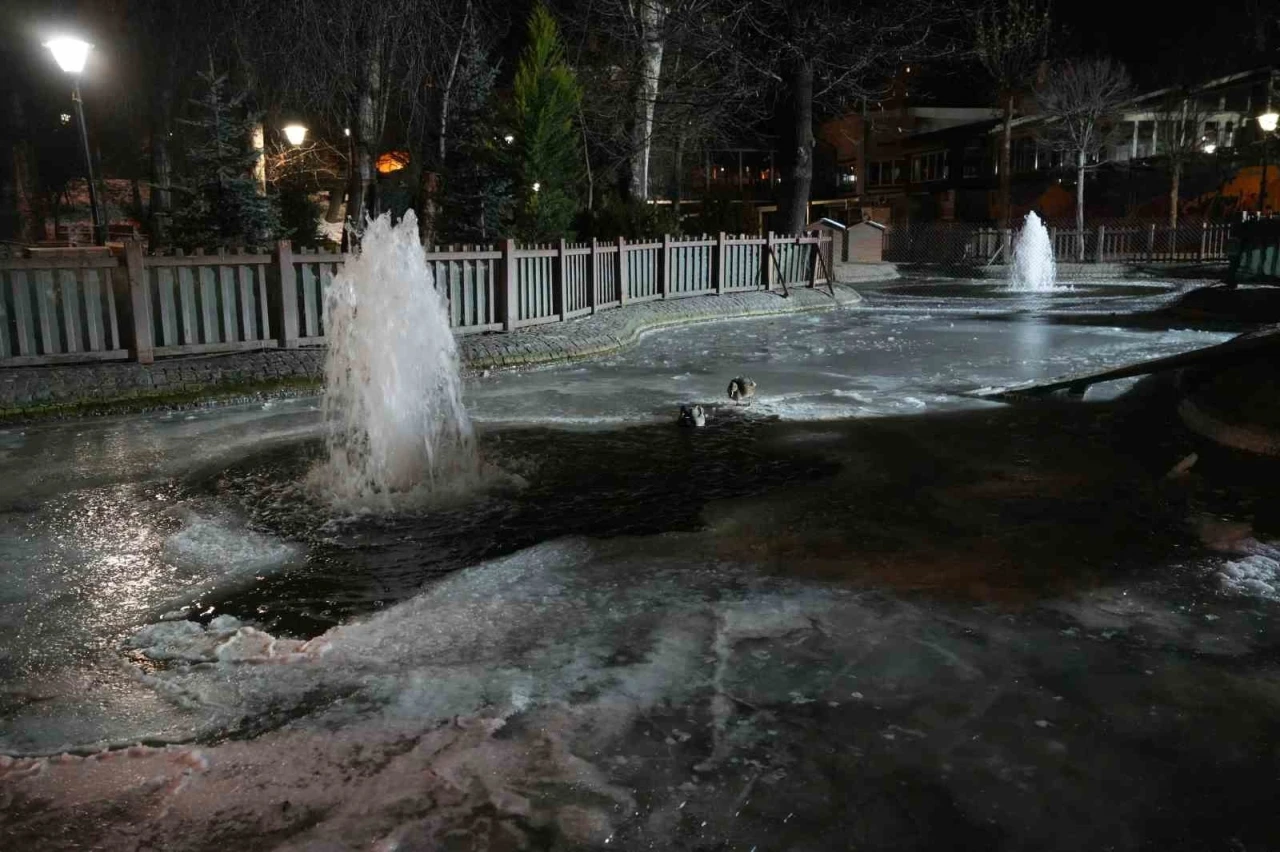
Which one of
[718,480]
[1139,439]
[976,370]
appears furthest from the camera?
[976,370]

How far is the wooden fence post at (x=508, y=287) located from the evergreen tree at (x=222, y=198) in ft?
16.6

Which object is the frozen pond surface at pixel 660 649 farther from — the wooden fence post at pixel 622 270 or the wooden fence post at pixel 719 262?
the wooden fence post at pixel 719 262

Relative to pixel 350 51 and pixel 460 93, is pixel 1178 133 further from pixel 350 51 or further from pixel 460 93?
pixel 350 51

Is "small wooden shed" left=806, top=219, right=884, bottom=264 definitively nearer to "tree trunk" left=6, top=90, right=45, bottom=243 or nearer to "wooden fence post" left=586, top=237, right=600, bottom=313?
"wooden fence post" left=586, top=237, right=600, bottom=313

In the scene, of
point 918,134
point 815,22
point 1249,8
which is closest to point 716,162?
point 918,134

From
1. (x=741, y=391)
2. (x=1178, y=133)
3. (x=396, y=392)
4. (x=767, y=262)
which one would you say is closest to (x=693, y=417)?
(x=741, y=391)

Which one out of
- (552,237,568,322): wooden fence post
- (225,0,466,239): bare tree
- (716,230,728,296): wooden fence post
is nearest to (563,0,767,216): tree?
(716,230,728,296): wooden fence post

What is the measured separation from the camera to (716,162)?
219ft

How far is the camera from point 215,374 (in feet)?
40.3

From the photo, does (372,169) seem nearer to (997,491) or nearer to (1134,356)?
(1134,356)

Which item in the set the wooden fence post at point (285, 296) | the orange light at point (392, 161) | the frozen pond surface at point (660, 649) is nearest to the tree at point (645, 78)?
the orange light at point (392, 161)

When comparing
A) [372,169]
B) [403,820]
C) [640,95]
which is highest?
[640,95]

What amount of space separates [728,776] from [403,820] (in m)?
1.16

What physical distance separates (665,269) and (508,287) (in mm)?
6526
